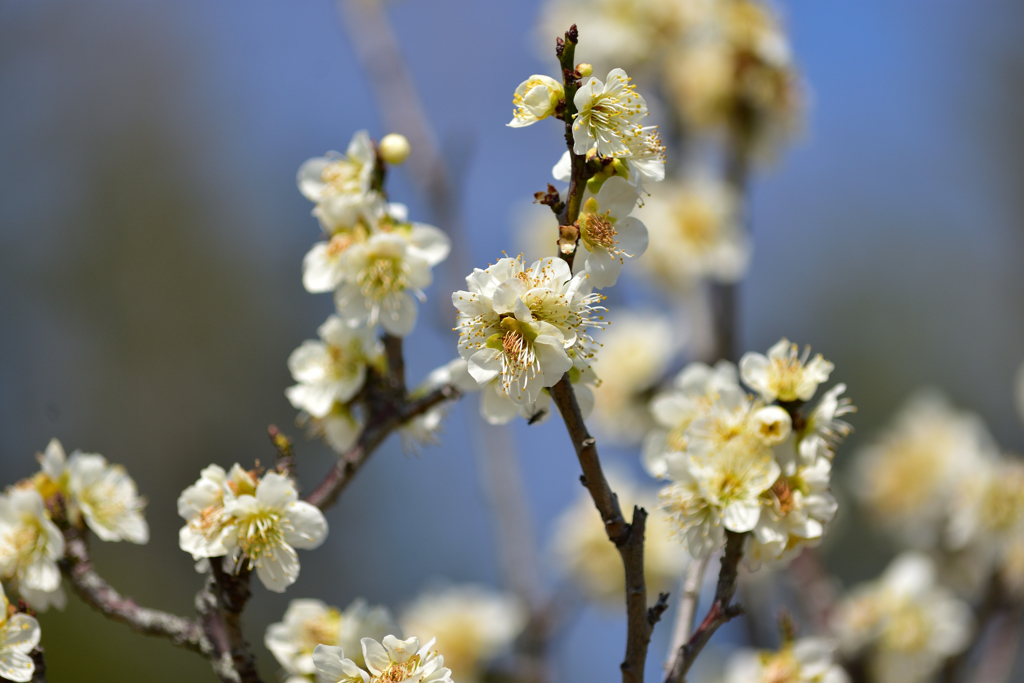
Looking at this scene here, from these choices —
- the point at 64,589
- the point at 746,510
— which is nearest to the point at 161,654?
the point at 64,589

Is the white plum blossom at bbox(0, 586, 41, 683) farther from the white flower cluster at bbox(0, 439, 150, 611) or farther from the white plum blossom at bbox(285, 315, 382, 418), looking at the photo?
the white plum blossom at bbox(285, 315, 382, 418)

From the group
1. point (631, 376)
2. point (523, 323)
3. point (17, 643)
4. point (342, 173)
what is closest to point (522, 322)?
point (523, 323)

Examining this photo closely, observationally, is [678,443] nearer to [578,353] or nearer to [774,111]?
[578,353]

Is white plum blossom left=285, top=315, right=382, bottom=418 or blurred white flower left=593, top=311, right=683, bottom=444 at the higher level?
blurred white flower left=593, top=311, right=683, bottom=444

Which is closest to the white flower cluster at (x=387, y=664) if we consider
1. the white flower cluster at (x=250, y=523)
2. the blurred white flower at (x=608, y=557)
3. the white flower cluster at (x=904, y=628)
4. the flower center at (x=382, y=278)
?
the white flower cluster at (x=250, y=523)

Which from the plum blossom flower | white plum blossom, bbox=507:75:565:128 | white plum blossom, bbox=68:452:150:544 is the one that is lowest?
white plum blossom, bbox=68:452:150:544

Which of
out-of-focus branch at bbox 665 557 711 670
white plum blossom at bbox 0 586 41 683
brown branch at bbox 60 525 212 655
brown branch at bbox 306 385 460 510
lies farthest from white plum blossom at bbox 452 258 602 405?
white plum blossom at bbox 0 586 41 683

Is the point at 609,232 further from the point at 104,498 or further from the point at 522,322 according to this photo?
the point at 104,498
